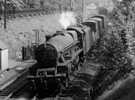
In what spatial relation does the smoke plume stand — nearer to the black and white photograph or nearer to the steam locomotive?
the black and white photograph

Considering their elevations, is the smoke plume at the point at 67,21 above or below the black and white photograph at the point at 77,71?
above

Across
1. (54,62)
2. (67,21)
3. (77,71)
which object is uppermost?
(67,21)

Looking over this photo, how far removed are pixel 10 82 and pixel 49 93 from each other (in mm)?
4021

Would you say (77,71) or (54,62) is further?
(77,71)

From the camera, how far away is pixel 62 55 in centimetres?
1852

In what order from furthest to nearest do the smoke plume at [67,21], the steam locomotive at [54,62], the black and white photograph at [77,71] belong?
the smoke plume at [67,21] → the steam locomotive at [54,62] → the black and white photograph at [77,71]

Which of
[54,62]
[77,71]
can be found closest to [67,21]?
[77,71]

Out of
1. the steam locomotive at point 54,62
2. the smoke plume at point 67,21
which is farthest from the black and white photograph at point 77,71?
the smoke plume at point 67,21

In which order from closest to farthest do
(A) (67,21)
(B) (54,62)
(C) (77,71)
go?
(B) (54,62) < (C) (77,71) < (A) (67,21)

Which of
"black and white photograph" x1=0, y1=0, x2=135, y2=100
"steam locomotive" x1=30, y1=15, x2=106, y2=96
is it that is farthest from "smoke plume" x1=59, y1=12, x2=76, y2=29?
"steam locomotive" x1=30, y1=15, x2=106, y2=96

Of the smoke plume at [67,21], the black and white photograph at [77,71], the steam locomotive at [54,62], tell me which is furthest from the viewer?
the smoke plume at [67,21]

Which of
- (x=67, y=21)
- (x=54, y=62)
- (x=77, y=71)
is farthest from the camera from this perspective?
(x=67, y=21)

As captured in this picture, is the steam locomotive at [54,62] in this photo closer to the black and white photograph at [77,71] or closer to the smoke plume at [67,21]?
the black and white photograph at [77,71]

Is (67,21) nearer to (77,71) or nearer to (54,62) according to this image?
(77,71)
